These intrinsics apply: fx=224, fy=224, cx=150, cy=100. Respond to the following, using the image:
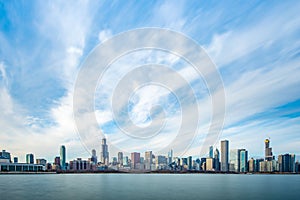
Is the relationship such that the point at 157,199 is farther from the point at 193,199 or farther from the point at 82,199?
the point at 82,199

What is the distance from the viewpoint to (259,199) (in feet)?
181

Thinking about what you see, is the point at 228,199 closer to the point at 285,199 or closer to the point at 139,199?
the point at 285,199

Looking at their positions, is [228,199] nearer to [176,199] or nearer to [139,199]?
[176,199]

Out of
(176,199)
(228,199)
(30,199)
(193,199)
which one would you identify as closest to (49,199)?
(30,199)

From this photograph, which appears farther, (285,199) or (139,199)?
(285,199)

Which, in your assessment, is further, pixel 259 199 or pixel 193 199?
pixel 259 199

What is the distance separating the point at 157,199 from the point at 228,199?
16926 mm

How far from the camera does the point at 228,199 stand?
5266cm

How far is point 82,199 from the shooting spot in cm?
4981

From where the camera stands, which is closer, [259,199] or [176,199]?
[176,199]

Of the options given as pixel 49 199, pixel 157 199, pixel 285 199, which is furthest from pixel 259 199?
pixel 49 199

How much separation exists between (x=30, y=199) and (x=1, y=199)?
6.24 meters

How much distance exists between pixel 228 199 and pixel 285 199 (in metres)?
15.6

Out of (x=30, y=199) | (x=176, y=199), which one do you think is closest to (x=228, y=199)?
(x=176, y=199)
